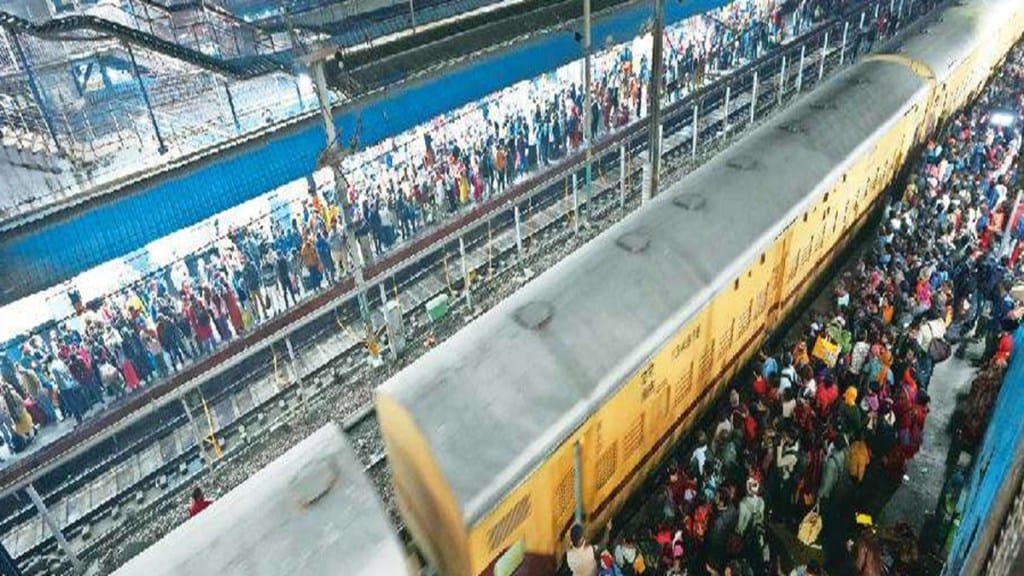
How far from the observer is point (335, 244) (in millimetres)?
15891

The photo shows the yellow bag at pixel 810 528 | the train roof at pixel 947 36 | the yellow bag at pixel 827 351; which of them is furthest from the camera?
the train roof at pixel 947 36

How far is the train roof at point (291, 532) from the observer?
5293 millimetres

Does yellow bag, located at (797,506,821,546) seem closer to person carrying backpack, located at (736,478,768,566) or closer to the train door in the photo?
person carrying backpack, located at (736,478,768,566)

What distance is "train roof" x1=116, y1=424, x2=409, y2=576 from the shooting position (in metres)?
5.29

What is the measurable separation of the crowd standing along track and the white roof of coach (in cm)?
282

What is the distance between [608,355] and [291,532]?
12.7ft

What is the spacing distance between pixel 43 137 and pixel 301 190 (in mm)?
6762

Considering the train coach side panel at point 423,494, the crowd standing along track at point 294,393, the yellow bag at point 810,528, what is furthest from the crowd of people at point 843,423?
the crowd standing along track at point 294,393

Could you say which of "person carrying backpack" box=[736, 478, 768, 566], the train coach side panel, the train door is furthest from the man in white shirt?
the train door

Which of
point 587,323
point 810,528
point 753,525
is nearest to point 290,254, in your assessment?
point 587,323

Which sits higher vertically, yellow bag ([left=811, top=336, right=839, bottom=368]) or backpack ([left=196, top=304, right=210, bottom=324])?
yellow bag ([left=811, top=336, right=839, bottom=368])

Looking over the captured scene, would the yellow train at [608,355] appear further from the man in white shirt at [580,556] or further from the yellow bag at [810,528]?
the yellow bag at [810,528]

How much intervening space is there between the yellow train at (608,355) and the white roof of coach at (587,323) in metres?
0.02

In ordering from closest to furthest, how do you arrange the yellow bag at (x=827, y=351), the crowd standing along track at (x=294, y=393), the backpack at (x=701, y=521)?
1. the backpack at (x=701, y=521)
2. the crowd standing along track at (x=294, y=393)
3. the yellow bag at (x=827, y=351)
